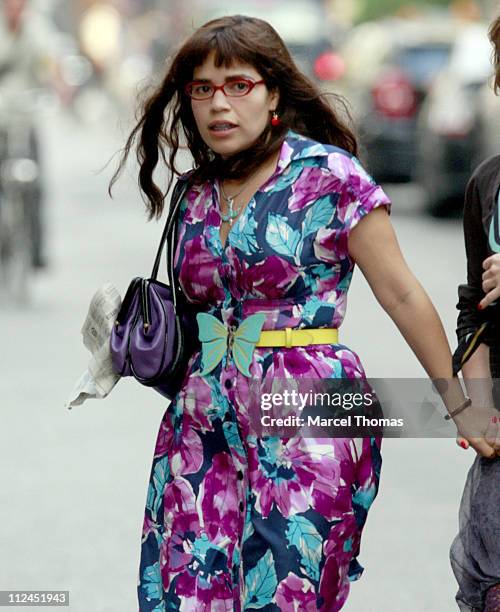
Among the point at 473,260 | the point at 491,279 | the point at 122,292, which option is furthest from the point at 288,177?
the point at 122,292

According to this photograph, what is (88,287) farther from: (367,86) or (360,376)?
(360,376)

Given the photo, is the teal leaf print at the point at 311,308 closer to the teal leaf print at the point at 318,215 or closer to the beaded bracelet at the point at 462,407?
the teal leaf print at the point at 318,215

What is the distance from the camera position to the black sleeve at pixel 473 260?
4102 millimetres

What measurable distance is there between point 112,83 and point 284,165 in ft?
140

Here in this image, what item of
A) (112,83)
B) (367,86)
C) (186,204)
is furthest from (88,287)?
(112,83)

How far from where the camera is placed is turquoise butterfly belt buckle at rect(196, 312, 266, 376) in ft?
13.9

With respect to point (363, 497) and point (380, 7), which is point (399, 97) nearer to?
point (363, 497)

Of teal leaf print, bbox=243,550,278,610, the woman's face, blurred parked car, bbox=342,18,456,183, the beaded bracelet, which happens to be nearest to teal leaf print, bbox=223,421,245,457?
teal leaf print, bbox=243,550,278,610

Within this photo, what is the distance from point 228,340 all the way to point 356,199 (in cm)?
42

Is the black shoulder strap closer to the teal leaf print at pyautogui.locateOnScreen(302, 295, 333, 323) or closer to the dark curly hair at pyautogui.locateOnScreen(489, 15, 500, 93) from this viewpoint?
the teal leaf print at pyautogui.locateOnScreen(302, 295, 333, 323)

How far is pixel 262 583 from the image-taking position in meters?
4.15

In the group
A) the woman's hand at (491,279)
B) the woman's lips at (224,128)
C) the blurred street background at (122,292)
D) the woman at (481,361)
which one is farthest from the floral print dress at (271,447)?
the blurred street background at (122,292)

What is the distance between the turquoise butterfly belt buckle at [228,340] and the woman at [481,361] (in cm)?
45

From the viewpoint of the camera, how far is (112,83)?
4644 centimetres
